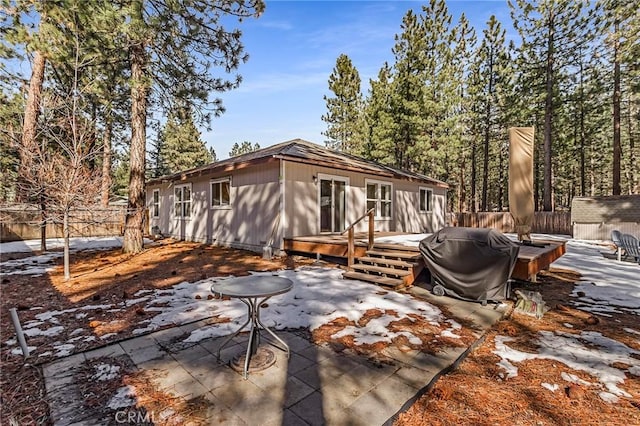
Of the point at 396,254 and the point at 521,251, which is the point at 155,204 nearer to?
the point at 396,254

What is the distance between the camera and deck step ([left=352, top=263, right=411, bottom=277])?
531 cm

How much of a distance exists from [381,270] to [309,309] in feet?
6.73

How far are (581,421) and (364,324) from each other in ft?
6.57

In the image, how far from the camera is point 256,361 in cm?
260

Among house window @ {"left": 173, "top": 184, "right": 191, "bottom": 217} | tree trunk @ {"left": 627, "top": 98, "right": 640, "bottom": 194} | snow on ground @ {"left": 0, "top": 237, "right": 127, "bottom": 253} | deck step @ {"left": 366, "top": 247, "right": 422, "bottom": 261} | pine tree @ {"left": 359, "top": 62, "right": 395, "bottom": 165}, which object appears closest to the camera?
deck step @ {"left": 366, "top": 247, "right": 422, "bottom": 261}

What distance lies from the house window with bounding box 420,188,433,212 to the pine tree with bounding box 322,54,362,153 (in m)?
11.0

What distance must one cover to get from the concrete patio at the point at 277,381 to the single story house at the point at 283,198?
17.5ft

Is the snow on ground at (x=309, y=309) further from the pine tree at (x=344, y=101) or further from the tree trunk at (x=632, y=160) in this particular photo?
the tree trunk at (x=632, y=160)

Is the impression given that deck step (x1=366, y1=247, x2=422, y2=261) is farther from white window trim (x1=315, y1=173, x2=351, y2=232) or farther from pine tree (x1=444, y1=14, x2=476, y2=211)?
pine tree (x1=444, y1=14, x2=476, y2=211)

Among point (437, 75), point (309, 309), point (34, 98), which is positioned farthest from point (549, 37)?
point (34, 98)

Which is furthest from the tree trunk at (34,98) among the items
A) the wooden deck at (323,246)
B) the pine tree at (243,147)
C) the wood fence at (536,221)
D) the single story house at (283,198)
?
the pine tree at (243,147)

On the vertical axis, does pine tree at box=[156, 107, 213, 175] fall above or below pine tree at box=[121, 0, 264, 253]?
above

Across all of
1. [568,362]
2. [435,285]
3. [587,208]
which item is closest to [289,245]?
[435,285]

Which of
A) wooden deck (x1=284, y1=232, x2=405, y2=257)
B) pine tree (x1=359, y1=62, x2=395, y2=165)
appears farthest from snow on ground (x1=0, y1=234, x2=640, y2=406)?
pine tree (x1=359, y1=62, x2=395, y2=165)
